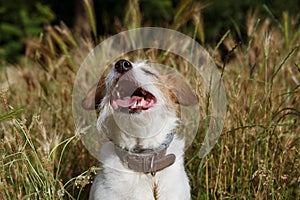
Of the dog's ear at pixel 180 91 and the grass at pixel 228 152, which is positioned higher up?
the dog's ear at pixel 180 91

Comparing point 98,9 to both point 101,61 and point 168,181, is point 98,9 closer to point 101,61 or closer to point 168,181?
point 101,61

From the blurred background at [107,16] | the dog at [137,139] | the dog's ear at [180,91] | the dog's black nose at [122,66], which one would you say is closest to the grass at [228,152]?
the dog at [137,139]

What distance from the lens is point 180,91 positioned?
3871 millimetres

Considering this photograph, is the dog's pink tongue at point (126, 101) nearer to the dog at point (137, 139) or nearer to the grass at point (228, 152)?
the dog at point (137, 139)

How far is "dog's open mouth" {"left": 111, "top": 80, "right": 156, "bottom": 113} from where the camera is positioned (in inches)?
139

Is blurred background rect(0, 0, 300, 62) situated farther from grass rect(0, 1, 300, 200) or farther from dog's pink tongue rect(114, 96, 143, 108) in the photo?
dog's pink tongue rect(114, 96, 143, 108)

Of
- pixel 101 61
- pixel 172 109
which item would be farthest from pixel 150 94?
pixel 101 61

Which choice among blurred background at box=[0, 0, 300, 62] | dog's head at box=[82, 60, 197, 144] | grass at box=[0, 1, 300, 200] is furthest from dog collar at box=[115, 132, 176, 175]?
blurred background at box=[0, 0, 300, 62]

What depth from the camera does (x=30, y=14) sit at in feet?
48.0

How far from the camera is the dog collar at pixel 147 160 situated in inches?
141

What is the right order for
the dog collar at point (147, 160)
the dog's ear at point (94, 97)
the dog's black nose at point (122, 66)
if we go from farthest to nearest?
the dog's ear at point (94, 97) < the dog collar at point (147, 160) < the dog's black nose at point (122, 66)

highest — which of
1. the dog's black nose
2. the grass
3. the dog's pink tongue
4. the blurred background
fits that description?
the blurred background

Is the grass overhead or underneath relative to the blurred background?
underneath

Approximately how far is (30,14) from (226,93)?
1104cm
